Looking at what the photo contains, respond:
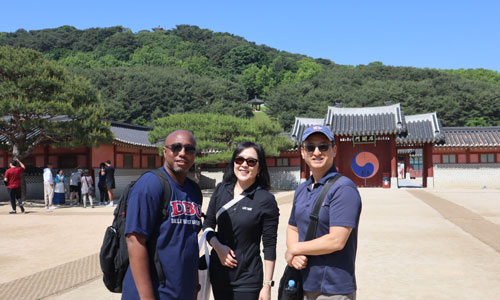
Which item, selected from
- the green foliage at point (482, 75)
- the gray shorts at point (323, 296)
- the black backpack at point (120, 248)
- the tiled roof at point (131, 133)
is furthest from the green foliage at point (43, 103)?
the green foliage at point (482, 75)

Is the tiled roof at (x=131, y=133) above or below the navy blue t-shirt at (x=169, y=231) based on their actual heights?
above

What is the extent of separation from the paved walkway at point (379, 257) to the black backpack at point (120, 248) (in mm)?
2648

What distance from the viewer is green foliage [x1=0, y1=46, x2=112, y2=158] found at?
571 inches

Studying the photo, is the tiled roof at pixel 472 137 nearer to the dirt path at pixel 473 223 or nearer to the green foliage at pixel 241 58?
the dirt path at pixel 473 223

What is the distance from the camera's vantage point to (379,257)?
642 centimetres

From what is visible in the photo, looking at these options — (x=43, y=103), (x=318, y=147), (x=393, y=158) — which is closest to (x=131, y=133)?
(x=43, y=103)

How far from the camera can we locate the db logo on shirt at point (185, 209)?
7.31 feet

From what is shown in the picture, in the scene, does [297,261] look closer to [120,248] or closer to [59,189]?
[120,248]

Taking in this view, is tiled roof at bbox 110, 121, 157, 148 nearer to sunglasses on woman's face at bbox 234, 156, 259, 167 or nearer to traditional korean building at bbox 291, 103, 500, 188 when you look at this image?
traditional korean building at bbox 291, 103, 500, 188

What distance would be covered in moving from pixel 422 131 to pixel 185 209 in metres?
26.8

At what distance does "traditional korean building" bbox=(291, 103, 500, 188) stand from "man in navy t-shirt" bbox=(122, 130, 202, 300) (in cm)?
2392

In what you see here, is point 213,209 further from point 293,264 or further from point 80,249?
point 80,249

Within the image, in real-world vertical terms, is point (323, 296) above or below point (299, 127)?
below

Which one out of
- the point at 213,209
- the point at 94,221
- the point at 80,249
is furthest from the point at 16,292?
the point at 94,221
